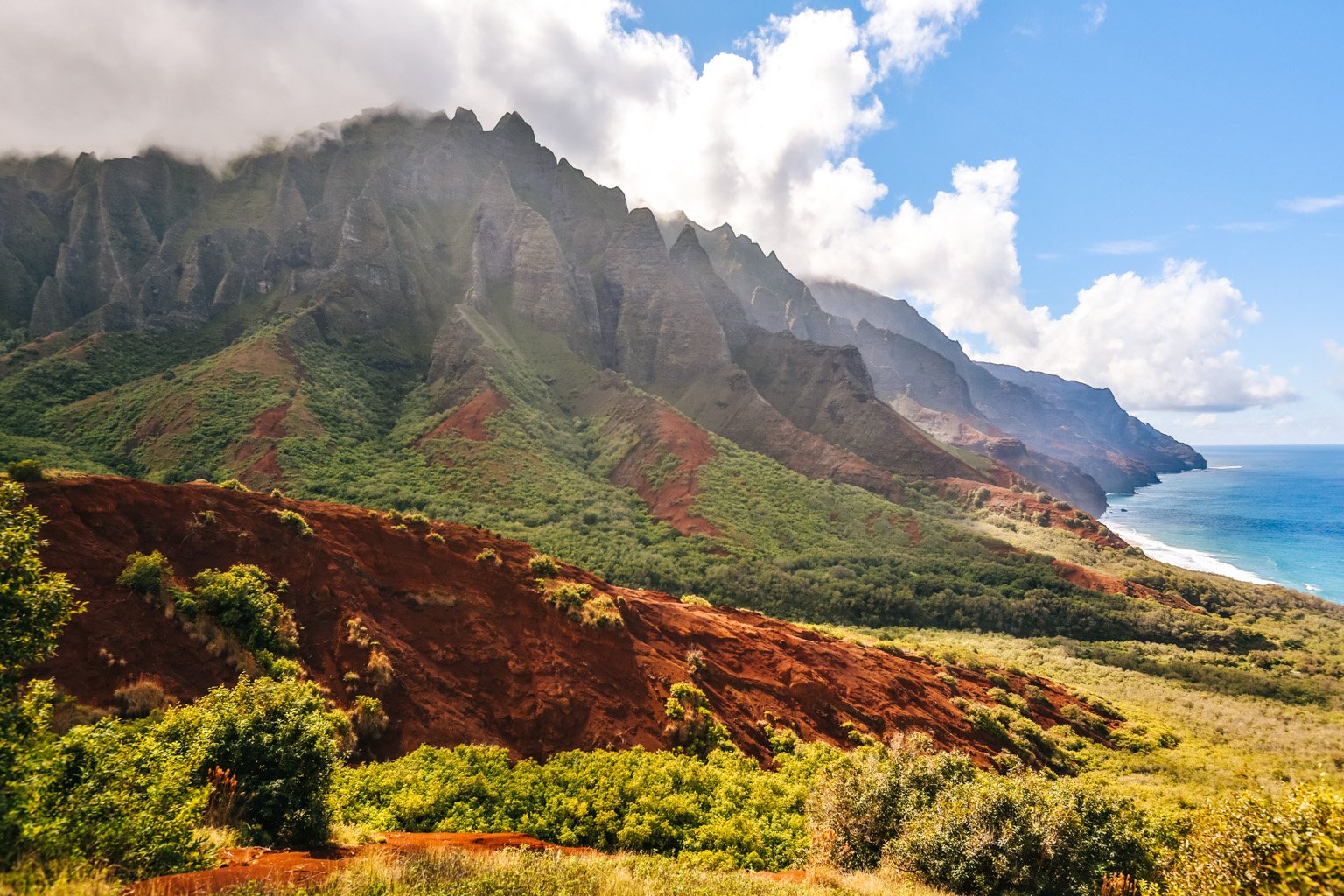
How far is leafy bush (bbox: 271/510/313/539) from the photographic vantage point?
20.3 meters

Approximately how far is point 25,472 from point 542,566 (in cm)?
1607

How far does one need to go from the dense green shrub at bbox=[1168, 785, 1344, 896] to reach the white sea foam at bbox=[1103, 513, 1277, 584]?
98.8 metres

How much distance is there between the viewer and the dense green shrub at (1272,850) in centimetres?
627

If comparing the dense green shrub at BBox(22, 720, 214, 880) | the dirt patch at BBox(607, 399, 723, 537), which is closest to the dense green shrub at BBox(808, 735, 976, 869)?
the dense green shrub at BBox(22, 720, 214, 880)

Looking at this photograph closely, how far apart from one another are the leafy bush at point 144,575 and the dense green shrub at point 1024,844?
64.2ft

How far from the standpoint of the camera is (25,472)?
15961 mm

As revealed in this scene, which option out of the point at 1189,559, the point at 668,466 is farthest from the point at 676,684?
the point at 1189,559

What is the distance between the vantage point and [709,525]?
61.1 meters

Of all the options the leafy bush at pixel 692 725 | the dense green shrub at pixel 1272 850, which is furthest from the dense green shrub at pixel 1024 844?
the leafy bush at pixel 692 725

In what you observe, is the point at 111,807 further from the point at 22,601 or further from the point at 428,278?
the point at 428,278

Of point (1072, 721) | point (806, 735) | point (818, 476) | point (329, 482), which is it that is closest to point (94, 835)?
point (806, 735)

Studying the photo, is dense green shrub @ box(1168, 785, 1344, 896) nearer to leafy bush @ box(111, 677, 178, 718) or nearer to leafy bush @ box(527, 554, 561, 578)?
leafy bush @ box(111, 677, 178, 718)

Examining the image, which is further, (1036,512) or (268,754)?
(1036,512)

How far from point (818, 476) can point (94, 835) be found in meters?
83.2
